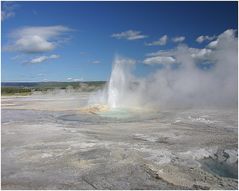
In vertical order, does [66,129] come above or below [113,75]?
below

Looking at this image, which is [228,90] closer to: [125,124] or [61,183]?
[125,124]

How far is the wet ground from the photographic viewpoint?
631 cm

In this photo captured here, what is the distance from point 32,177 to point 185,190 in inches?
107

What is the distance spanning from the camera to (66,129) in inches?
464

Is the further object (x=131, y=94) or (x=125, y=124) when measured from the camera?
(x=131, y=94)

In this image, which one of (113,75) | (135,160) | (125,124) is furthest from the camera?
(113,75)

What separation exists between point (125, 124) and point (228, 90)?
43.9 ft

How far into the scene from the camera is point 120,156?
7934mm

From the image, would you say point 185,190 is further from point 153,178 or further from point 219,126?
point 219,126

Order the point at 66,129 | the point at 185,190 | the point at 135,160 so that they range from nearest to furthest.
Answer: the point at 185,190
the point at 135,160
the point at 66,129

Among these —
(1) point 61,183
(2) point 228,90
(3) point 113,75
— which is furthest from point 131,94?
(1) point 61,183

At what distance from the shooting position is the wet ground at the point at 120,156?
20.7 feet

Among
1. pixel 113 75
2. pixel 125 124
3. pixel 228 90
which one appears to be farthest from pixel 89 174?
pixel 228 90

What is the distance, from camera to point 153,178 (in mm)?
6453
